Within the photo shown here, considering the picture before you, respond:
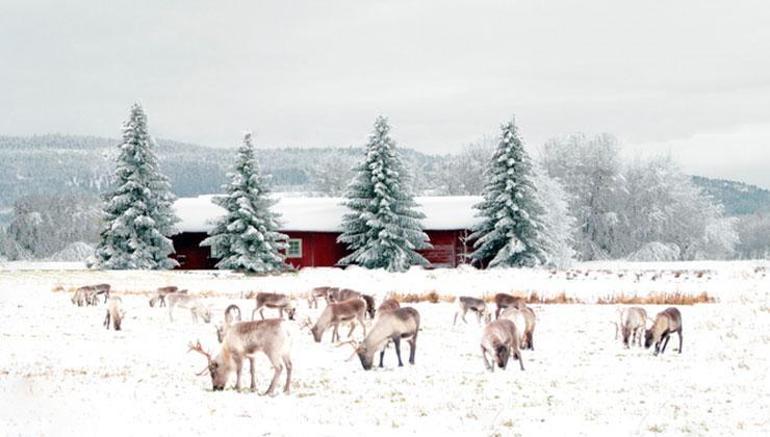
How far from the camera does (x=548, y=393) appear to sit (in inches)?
594

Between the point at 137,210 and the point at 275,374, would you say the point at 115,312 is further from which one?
the point at 137,210

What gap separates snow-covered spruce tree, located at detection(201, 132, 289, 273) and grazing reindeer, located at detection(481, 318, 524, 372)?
121 ft

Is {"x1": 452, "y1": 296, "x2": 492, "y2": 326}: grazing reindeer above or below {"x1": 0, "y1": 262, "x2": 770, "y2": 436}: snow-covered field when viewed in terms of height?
above

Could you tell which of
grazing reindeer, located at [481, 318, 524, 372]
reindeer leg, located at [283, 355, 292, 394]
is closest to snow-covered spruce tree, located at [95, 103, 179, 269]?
grazing reindeer, located at [481, 318, 524, 372]

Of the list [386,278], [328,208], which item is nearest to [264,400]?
[386,278]

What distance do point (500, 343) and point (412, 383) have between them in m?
2.12

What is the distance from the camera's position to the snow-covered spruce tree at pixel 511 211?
5584 cm

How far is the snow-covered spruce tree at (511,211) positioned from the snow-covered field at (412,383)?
2636cm

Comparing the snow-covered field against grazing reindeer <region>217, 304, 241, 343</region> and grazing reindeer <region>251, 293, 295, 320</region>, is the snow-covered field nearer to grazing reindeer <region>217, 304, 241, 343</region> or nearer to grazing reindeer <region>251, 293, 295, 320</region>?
grazing reindeer <region>217, 304, 241, 343</region>

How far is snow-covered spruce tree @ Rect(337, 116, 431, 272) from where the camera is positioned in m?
55.8

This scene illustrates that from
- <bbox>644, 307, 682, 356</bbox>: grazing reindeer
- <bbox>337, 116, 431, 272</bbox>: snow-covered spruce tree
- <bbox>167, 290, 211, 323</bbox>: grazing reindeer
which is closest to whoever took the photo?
<bbox>644, 307, 682, 356</bbox>: grazing reindeer

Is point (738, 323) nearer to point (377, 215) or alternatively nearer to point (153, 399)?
point (153, 399)

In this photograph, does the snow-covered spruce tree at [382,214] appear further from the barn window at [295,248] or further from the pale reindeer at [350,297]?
the pale reindeer at [350,297]

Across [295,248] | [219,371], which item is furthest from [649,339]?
[295,248]
